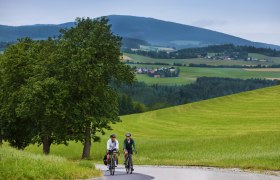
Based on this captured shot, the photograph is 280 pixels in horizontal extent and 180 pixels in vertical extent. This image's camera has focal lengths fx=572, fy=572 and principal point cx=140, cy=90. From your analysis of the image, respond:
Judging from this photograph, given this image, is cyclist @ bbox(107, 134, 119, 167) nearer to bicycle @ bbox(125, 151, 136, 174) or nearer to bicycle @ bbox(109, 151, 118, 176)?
bicycle @ bbox(109, 151, 118, 176)

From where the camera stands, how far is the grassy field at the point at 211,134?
147 feet

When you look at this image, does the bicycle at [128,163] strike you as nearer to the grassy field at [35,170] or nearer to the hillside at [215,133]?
the hillside at [215,133]

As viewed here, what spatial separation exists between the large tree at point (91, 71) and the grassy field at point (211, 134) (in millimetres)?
Answer: 4415

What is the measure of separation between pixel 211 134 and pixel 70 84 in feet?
94.8

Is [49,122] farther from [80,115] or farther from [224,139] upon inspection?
[224,139]

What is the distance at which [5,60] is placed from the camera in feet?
198

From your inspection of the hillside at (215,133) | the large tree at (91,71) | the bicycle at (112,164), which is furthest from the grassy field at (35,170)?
the large tree at (91,71)

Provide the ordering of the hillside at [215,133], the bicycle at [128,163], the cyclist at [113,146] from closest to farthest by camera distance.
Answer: the cyclist at [113,146] < the bicycle at [128,163] < the hillside at [215,133]

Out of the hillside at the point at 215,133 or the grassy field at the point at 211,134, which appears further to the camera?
the grassy field at the point at 211,134

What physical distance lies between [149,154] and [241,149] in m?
9.57

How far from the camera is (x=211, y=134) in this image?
77562 millimetres

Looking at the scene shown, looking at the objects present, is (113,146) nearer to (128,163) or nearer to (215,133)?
(128,163)

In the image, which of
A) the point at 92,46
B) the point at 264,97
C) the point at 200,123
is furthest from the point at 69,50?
the point at 264,97

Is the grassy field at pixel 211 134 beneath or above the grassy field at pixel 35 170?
beneath
